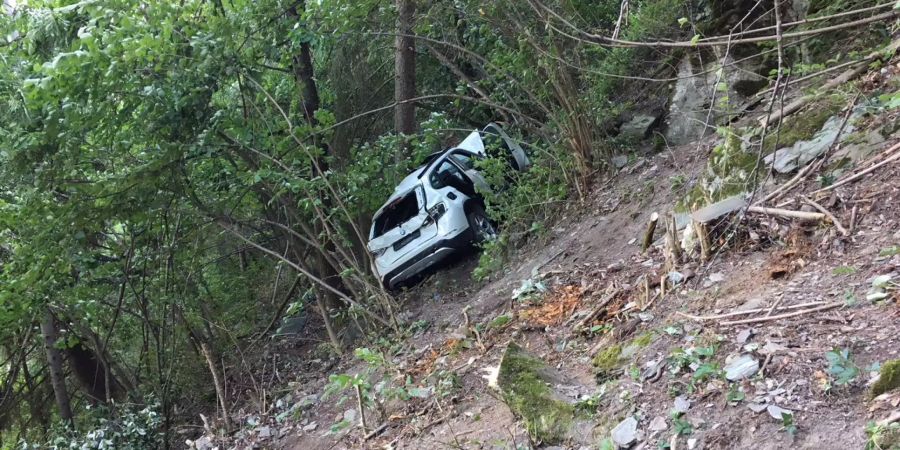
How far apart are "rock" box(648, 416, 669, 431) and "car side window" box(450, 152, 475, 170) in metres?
7.28

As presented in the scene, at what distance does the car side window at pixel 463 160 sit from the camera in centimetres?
1102

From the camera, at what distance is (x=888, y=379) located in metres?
3.23

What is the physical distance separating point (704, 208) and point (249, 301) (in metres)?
8.77

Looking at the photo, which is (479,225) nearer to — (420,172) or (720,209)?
(420,172)

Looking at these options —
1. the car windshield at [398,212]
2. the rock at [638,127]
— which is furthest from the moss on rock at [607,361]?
the rock at [638,127]

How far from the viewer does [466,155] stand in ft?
37.1

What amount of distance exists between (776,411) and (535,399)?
1.61 metres

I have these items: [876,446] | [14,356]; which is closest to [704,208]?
[876,446]

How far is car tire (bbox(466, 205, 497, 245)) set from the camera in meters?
10.3

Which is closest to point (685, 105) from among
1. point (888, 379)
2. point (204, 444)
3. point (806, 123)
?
point (806, 123)

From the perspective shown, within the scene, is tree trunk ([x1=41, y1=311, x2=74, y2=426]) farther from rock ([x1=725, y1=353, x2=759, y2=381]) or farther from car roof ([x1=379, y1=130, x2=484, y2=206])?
rock ([x1=725, y1=353, x2=759, y2=381])

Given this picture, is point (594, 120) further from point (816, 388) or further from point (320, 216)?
point (816, 388)

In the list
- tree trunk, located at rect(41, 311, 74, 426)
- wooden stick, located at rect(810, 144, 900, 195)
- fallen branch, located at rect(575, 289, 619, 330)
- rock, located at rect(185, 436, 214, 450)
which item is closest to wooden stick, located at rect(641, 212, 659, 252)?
fallen branch, located at rect(575, 289, 619, 330)

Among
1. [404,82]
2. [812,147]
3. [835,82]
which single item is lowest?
[812,147]
